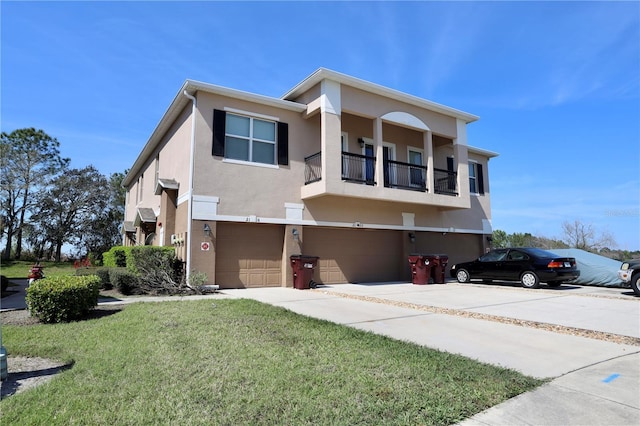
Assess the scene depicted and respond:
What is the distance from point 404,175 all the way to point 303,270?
22.3 ft

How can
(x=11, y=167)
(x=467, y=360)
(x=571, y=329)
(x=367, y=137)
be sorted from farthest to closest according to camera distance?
(x=11, y=167), (x=367, y=137), (x=571, y=329), (x=467, y=360)

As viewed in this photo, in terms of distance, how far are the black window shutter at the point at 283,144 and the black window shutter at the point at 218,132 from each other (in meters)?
2.05

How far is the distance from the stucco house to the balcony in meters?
0.05

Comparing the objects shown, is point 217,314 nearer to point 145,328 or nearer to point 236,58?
point 145,328

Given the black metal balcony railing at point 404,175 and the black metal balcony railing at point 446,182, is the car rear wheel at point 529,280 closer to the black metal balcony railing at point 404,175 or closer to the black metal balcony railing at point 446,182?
the black metal balcony railing at point 446,182

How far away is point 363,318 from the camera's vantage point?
7062 mm

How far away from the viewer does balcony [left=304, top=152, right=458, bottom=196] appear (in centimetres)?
1376

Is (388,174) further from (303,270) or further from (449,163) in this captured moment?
(303,270)

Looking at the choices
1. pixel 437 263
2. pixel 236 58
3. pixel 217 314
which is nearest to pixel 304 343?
pixel 217 314

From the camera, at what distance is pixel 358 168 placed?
15.0 meters

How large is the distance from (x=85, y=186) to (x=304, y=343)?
30097 mm

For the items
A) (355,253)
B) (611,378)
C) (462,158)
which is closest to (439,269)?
(355,253)

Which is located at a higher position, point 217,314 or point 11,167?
point 11,167

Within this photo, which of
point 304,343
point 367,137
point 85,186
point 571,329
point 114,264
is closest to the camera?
point 304,343
